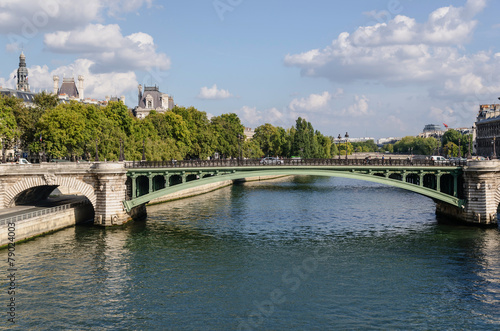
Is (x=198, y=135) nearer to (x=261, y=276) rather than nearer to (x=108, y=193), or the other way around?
(x=108, y=193)

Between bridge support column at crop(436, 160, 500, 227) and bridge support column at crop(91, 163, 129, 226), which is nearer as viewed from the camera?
bridge support column at crop(436, 160, 500, 227)

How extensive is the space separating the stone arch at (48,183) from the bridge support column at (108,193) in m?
0.90

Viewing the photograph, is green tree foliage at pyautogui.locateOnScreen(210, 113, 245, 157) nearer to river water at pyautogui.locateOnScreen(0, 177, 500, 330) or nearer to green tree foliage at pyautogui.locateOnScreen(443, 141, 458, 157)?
river water at pyautogui.locateOnScreen(0, 177, 500, 330)

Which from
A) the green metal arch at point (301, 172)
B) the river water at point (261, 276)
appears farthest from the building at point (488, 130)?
the green metal arch at point (301, 172)

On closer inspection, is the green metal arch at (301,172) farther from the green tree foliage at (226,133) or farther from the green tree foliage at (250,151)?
the green tree foliage at (250,151)

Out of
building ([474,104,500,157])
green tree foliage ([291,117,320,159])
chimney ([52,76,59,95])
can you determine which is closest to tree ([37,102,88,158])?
green tree foliage ([291,117,320,159])

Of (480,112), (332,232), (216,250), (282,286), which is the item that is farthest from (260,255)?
(480,112)

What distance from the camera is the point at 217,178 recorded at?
175 ft

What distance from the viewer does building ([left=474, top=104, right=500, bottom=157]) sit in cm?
15275

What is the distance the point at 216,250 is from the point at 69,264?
1204 cm

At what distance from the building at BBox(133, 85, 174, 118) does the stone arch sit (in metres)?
107

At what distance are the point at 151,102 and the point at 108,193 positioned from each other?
113 metres

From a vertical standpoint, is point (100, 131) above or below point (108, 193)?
above

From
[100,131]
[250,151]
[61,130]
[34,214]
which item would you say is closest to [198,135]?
[100,131]
